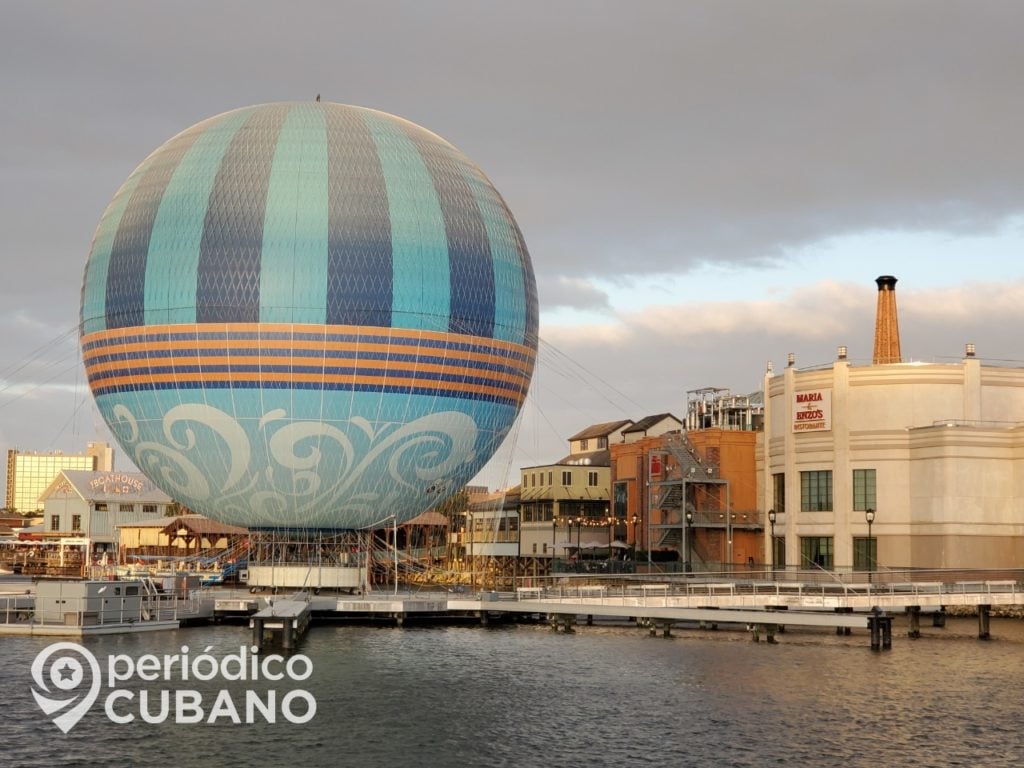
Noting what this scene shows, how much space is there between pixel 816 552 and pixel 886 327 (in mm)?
15279

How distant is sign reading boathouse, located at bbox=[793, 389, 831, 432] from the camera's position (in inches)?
3066

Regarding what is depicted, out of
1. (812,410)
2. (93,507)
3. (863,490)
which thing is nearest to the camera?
(863,490)

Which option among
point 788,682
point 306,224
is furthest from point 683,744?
point 306,224

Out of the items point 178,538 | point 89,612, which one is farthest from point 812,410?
point 178,538

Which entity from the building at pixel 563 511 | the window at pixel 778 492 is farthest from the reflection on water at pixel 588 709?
the building at pixel 563 511

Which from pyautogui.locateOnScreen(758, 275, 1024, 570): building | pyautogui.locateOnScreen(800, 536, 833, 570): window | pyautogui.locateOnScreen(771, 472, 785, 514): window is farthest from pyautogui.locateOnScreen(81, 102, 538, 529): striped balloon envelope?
pyautogui.locateOnScreen(771, 472, 785, 514): window

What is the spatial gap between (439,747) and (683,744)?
612 centimetres

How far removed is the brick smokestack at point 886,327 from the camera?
83375mm

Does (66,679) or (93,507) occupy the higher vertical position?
(93,507)

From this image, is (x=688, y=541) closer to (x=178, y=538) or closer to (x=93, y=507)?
(x=178, y=538)

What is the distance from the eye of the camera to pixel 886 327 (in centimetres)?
8381

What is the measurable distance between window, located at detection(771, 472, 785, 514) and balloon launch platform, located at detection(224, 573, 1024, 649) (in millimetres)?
15806

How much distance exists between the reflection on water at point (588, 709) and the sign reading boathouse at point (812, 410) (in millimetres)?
23494
